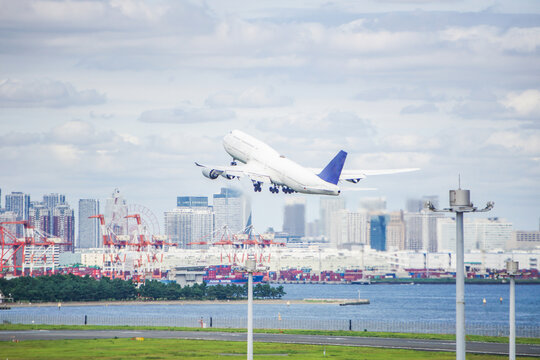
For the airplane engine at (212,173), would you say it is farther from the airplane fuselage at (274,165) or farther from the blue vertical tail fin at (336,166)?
the blue vertical tail fin at (336,166)

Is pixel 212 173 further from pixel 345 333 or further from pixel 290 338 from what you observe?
pixel 345 333

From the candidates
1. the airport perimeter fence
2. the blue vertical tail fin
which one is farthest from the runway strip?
the blue vertical tail fin

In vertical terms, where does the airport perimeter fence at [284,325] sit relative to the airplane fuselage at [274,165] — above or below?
below

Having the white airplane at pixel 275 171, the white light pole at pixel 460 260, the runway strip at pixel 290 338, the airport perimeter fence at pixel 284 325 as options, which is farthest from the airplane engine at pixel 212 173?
the white light pole at pixel 460 260

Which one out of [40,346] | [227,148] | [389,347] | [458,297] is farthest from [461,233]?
[227,148]

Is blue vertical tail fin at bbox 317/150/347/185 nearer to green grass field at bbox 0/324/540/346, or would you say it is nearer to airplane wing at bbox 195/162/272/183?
airplane wing at bbox 195/162/272/183

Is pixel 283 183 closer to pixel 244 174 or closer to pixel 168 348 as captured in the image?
pixel 244 174
